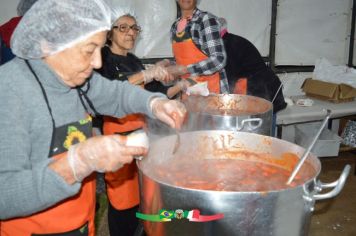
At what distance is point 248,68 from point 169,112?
2.24m

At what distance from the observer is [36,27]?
3.85ft

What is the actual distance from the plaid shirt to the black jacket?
330 mm

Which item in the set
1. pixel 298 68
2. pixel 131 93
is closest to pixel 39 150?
pixel 131 93

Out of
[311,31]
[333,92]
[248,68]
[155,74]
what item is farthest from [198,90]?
[311,31]

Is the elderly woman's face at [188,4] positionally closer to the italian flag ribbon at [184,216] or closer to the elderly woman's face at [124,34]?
the elderly woman's face at [124,34]

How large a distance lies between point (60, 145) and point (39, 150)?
85mm

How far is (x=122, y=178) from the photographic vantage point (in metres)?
2.44

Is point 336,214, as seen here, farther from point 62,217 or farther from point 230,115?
Answer: point 62,217

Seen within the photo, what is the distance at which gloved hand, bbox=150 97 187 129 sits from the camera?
1.57 meters

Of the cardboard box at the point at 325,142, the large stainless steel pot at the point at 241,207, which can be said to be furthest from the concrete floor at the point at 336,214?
the large stainless steel pot at the point at 241,207

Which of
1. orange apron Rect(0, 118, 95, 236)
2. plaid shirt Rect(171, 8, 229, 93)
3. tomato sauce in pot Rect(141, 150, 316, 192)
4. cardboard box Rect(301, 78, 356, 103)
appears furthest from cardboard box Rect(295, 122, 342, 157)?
orange apron Rect(0, 118, 95, 236)

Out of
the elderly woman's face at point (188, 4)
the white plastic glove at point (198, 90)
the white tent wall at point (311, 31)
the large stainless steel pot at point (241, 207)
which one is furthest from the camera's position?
the white tent wall at point (311, 31)

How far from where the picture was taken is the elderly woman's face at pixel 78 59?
120 centimetres

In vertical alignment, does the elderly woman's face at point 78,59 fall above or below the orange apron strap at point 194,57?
above
